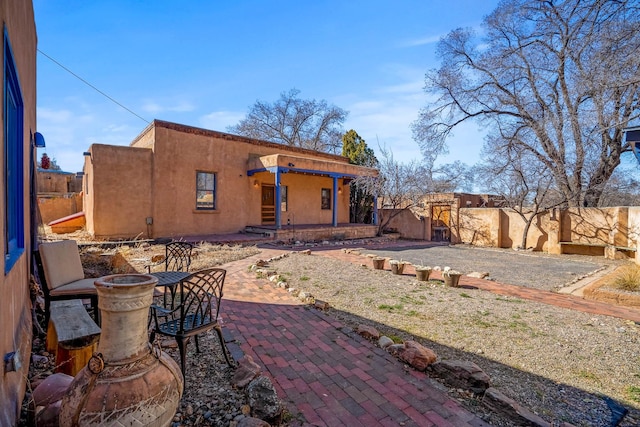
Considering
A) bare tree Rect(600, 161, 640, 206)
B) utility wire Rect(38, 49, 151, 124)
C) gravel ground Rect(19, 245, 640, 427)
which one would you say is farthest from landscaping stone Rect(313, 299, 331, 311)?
bare tree Rect(600, 161, 640, 206)

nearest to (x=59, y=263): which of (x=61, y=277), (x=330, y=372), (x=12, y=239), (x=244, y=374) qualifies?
(x=61, y=277)

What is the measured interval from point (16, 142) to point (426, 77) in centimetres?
1869

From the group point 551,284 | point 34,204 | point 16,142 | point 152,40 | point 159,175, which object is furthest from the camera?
point 159,175

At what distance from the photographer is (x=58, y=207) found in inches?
606

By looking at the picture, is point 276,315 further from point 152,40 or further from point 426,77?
point 426,77

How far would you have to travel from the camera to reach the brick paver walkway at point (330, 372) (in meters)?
2.26

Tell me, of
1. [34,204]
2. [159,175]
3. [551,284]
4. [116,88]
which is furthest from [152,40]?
[551,284]

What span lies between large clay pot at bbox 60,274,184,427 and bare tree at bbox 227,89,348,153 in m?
25.7

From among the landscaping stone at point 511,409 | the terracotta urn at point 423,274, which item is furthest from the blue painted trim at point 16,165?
the terracotta urn at point 423,274

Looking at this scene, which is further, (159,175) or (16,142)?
(159,175)

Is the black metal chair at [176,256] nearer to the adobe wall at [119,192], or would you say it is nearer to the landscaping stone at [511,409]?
the landscaping stone at [511,409]

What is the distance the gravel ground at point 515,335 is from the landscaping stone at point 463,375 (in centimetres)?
22

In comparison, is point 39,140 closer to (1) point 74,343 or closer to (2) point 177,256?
(2) point 177,256

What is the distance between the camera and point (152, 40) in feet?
31.6
